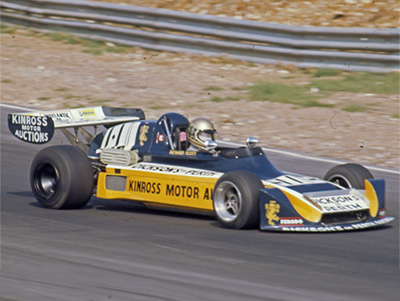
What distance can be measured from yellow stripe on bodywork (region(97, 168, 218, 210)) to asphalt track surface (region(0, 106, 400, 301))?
0.69 ft

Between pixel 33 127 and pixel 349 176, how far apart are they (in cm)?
360

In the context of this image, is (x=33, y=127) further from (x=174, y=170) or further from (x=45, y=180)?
(x=174, y=170)

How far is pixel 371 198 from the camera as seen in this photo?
7930 mm

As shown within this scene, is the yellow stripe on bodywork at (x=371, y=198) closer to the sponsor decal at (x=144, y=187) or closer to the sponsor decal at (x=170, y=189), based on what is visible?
the sponsor decal at (x=170, y=189)

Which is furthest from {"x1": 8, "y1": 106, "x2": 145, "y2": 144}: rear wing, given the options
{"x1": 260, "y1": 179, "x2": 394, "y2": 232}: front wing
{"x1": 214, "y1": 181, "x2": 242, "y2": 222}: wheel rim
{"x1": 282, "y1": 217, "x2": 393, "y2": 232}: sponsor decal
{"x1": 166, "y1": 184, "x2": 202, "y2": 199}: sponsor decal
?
{"x1": 282, "y1": 217, "x2": 393, "y2": 232}: sponsor decal

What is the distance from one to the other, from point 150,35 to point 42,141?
26.3ft

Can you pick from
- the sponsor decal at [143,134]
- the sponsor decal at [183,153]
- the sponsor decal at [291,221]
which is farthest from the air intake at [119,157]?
the sponsor decal at [291,221]

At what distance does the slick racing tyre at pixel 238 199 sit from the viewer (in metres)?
7.49

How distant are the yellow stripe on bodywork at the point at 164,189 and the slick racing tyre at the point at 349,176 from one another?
1357mm

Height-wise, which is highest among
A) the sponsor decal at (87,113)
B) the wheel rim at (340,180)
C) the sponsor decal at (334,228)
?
the sponsor decal at (87,113)

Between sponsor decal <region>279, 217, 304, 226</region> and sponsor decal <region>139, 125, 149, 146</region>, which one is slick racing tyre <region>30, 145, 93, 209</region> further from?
sponsor decal <region>279, 217, 304, 226</region>

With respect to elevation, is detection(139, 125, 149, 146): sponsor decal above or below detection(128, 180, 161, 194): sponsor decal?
above

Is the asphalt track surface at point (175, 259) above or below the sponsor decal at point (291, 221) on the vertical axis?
below

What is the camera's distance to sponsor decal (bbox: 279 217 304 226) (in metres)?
7.46
